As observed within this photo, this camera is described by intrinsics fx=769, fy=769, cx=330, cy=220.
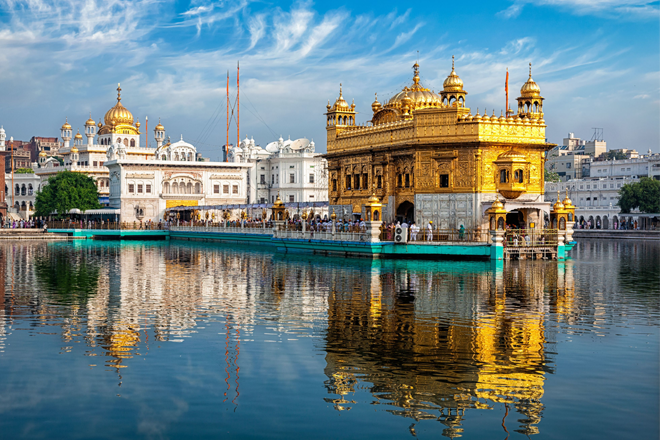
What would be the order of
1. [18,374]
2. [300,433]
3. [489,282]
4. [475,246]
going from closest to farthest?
[300,433], [18,374], [489,282], [475,246]

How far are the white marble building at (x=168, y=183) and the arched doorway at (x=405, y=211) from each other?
144 feet

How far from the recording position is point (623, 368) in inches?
504

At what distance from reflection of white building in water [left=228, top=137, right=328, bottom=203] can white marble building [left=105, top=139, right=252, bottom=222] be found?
11.8 ft

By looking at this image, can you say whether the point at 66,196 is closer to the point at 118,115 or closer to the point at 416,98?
the point at 118,115

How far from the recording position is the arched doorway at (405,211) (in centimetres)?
4500

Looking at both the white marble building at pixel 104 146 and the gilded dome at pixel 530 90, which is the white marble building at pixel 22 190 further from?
the gilded dome at pixel 530 90

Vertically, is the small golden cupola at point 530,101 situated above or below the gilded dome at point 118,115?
below

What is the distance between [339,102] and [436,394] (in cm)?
4195

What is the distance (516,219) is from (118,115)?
220 feet

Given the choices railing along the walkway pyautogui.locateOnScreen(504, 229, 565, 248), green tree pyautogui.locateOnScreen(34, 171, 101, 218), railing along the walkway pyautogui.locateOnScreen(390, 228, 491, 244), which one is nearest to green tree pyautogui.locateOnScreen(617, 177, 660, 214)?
railing along the walkway pyautogui.locateOnScreen(504, 229, 565, 248)

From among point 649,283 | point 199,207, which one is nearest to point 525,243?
point 649,283

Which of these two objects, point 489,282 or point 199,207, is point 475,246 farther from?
point 199,207

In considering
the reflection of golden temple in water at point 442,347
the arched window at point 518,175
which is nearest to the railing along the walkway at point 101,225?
the arched window at point 518,175

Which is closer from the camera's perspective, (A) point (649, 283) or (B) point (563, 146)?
(A) point (649, 283)
